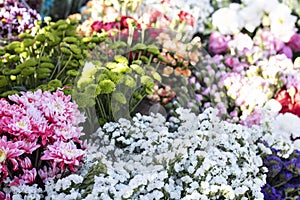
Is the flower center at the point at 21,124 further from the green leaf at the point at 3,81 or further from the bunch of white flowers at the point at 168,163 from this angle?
the green leaf at the point at 3,81

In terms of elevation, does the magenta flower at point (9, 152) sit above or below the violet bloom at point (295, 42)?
below

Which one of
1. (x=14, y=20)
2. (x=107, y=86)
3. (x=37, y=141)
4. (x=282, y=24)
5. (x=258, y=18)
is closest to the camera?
(x=37, y=141)

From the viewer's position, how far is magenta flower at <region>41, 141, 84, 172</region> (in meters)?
1.76

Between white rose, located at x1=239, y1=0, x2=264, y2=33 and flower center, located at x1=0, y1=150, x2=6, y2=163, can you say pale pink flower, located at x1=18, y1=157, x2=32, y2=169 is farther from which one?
white rose, located at x1=239, y1=0, x2=264, y2=33

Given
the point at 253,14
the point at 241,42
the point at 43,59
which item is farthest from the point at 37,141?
the point at 253,14

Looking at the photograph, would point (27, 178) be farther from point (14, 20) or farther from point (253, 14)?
point (253, 14)

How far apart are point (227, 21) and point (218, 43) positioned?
0.19 meters

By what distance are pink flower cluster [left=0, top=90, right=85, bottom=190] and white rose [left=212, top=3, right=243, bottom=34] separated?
1.68 metres

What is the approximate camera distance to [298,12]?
12.4 feet

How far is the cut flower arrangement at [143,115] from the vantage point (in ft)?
5.84

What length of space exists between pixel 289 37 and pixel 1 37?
156cm

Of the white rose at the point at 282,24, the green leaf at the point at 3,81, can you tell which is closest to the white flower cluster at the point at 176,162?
the green leaf at the point at 3,81

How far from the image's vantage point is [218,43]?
10.9 feet

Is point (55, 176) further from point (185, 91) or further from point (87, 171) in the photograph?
point (185, 91)
